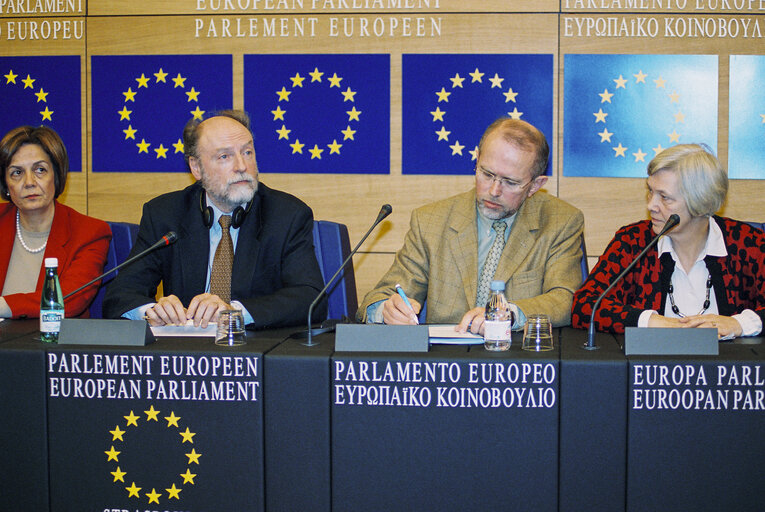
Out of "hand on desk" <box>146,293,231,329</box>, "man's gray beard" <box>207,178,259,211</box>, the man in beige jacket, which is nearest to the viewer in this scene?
"hand on desk" <box>146,293,231,329</box>

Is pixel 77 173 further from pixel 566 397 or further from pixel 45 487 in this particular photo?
pixel 566 397

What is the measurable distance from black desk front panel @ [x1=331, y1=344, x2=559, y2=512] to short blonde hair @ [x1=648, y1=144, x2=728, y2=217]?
102 cm

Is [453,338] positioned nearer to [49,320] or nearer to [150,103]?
[49,320]

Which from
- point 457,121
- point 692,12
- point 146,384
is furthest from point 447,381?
point 692,12

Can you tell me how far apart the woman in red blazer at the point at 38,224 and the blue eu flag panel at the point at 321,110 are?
103cm

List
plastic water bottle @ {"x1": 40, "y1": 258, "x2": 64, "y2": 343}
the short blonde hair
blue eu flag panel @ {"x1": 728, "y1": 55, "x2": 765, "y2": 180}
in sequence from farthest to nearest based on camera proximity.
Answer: blue eu flag panel @ {"x1": 728, "y1": 55, "x2": 765, "y2": 180} → the short blonde hair → plastic water bottle @ {"x1": 40, "y1": 258, "x2": 64, "y2": 343}

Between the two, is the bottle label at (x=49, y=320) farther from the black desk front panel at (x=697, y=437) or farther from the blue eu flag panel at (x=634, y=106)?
the blue eu flag panel at (x=634, y=106)

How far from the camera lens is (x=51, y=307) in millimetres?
2197

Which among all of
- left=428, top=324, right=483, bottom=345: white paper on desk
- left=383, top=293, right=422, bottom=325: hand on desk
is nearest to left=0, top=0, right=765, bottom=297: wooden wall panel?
left=383, top=293, right=422, bottom=325: hand on desk

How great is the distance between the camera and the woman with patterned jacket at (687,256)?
2527 mm

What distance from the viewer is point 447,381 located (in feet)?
6.07

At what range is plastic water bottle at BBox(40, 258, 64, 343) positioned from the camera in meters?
2.12

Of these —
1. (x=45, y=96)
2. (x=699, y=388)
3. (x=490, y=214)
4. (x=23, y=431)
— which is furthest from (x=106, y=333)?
(x=45, y=96)

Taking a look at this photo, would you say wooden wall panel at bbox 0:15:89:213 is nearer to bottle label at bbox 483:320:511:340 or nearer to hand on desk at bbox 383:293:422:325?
hand on desk at bbox 383:293:422:325
